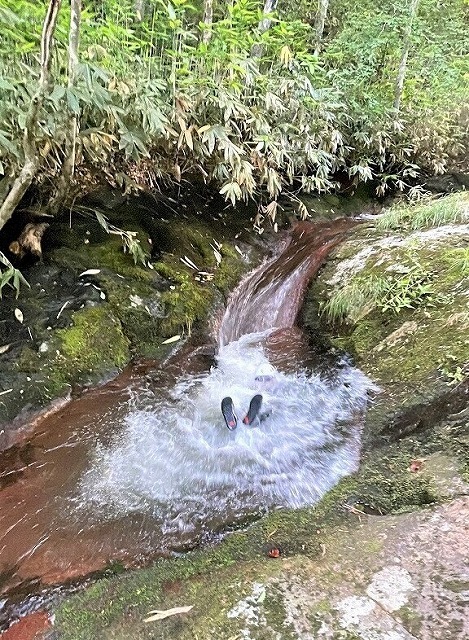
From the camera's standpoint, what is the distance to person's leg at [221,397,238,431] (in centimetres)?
381

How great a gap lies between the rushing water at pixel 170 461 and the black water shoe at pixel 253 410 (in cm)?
9

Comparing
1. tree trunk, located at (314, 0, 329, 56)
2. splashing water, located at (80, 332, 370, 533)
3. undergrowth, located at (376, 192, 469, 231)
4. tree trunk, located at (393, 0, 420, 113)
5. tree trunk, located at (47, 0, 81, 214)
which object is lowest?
splashing water, located at (80, 332, 370, 533)

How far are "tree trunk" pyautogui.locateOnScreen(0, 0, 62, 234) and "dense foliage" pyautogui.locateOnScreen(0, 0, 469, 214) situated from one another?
0.08 meters

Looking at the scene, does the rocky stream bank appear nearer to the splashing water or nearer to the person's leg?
the splashing water

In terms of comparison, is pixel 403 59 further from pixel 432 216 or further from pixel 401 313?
pixel 401 313

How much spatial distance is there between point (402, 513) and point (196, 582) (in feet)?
3.97

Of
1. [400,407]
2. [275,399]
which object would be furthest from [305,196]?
[400,407]

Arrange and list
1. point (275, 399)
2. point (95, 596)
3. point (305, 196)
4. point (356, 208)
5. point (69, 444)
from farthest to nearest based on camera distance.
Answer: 1. point (356, 208)
2. point (305, 196)
3. point (275, 399)
4. point (69, 444)
5. point (95, 596)

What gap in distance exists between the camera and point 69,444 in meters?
3.40

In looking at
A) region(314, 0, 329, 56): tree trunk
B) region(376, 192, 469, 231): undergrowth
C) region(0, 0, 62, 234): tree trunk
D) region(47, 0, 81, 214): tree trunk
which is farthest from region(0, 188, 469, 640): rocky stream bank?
region(314, 0, 329, 56): tree trunk

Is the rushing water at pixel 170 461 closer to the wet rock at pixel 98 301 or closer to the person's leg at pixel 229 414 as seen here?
the person's leg at pixel 229 414

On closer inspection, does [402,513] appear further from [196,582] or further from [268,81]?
[268,81]

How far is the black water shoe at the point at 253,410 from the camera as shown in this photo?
3922 millimetres

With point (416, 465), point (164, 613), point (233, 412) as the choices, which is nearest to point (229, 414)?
point (233, 412)
